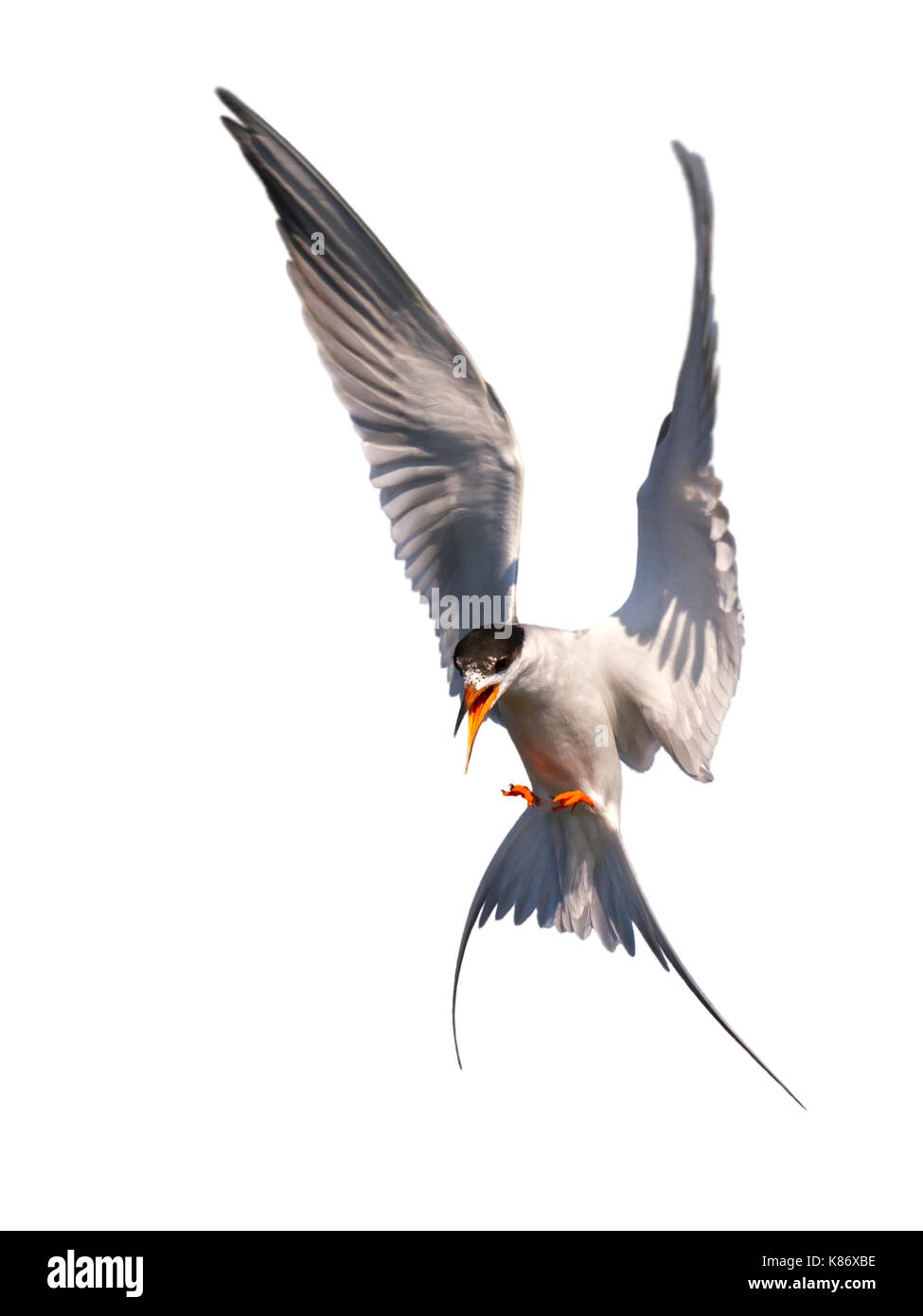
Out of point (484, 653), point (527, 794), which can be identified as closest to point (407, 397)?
point (484, 653)

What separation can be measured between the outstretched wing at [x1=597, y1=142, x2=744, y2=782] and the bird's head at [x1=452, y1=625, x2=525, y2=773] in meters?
0.30

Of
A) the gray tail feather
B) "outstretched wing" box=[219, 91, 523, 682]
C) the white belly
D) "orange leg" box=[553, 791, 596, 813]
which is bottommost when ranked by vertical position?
the gray tail feather

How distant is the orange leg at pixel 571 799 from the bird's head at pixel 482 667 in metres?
0.33

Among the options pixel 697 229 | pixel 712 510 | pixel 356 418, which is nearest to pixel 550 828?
Result: pixel 712 510

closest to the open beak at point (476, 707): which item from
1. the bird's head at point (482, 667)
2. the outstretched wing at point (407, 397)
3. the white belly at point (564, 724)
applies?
the bird's head at point (482, 667)

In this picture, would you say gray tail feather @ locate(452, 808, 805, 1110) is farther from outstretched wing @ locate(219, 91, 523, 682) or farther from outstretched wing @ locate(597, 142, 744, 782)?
outstretched wing @ locate(219, 91, 523, 682)

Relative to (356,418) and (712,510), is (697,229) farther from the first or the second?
(356,418)

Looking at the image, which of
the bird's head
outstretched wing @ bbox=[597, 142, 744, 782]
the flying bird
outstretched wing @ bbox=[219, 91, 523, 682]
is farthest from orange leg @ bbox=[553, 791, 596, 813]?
outstretched wing @ bbox=[219, 91, 523, 682]

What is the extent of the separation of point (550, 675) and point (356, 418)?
0.73m

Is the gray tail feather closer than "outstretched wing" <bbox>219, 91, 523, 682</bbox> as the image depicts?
No

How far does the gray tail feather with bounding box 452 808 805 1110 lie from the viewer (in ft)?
10.6

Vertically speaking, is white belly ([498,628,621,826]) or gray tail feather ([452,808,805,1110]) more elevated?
white belly ([498,628,621,826])

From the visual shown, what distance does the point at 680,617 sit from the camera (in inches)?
127

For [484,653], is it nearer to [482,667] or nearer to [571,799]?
[482,667]
